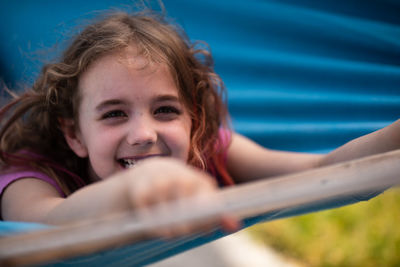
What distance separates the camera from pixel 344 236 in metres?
1.49

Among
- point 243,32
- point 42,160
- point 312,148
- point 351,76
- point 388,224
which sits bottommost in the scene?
point 388,224

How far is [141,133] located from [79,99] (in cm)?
23

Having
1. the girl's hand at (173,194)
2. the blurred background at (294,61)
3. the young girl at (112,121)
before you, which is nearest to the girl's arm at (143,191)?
the girl's hand at (173,194)

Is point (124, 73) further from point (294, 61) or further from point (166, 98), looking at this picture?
point (294, 61)

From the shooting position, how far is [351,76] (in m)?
1.28

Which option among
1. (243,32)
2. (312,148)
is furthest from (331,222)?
(243,32)

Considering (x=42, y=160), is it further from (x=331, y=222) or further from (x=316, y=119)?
(x=331, y=222)

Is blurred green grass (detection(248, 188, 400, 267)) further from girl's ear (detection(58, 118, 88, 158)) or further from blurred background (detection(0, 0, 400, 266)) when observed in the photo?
girl's ear (detection(58, 118, 88, 158))

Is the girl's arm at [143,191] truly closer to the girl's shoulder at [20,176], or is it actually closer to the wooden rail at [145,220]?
the wooden rail at [145,220]

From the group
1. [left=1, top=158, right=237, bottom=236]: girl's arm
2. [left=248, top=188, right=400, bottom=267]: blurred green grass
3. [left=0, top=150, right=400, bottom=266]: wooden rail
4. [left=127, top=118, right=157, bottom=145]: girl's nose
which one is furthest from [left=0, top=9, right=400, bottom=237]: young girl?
[left=248, top=188, right=400, bottom=267]: blurred green grass

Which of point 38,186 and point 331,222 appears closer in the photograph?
point 38,186

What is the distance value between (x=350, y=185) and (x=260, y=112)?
1.03m

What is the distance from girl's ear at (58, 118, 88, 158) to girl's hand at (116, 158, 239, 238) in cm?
64

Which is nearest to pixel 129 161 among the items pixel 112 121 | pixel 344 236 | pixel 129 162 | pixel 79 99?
pixel 129 162
